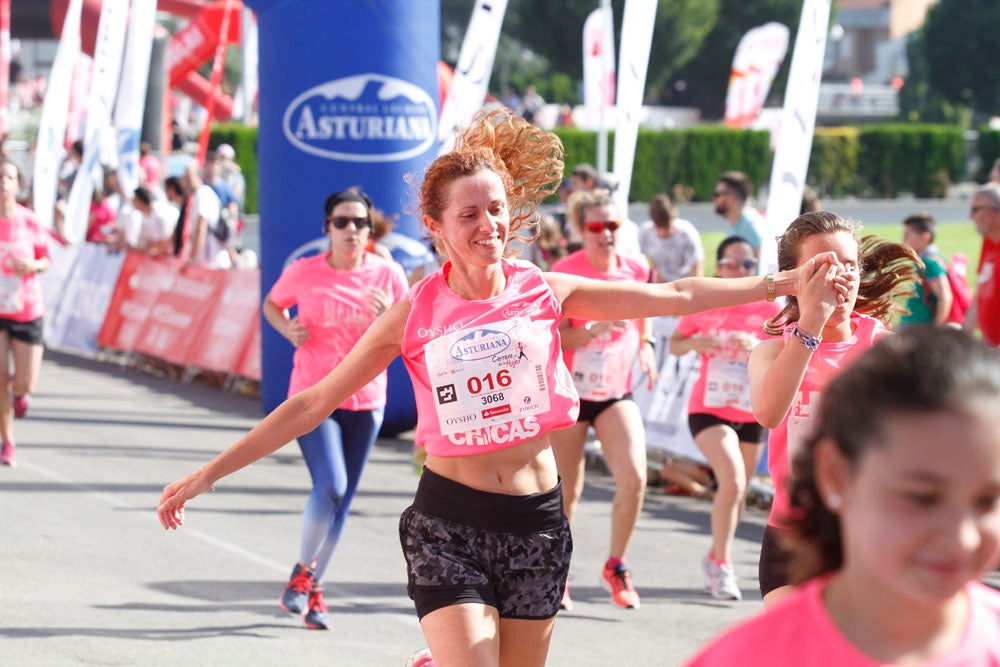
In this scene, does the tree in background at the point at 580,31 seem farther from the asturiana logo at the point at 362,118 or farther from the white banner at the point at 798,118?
the white banner at the point at 798,118

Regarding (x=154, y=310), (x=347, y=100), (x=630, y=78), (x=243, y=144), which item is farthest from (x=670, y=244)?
(x=243, y=144)

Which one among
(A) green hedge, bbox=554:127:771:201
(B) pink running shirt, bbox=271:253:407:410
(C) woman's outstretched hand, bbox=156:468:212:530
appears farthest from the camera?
(A) green hedge, bbox=554:127:771:201

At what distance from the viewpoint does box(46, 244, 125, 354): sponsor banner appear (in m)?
17.5

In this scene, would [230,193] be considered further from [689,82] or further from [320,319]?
[689,82]

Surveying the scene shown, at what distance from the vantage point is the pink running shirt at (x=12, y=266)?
10.9 meters

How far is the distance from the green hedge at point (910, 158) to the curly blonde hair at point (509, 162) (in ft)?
142

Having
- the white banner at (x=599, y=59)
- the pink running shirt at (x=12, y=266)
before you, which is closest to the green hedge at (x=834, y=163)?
the white banner at (x=599, y=59)

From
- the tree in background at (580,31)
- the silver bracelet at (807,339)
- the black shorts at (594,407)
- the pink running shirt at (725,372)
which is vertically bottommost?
the black shorts at (594,407)

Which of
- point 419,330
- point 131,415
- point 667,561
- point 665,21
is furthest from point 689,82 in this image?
point 419,330

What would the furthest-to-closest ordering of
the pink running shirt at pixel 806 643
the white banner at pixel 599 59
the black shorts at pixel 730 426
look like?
the white banner at pixel 599 59 → the black shorts at pixel 730 426 → the pink running shirt at pixel 806 643

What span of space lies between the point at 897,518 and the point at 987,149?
48.9m

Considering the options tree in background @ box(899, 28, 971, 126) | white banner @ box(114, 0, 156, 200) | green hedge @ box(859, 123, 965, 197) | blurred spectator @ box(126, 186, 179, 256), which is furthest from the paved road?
tree in background @ box(899, 28, 971, 126)

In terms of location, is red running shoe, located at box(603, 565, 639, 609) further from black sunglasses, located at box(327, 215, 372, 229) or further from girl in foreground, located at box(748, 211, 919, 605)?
girl in foreground, located at box(748, 211, 919, 605)

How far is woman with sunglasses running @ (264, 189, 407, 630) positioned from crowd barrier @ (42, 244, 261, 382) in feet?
22.1
